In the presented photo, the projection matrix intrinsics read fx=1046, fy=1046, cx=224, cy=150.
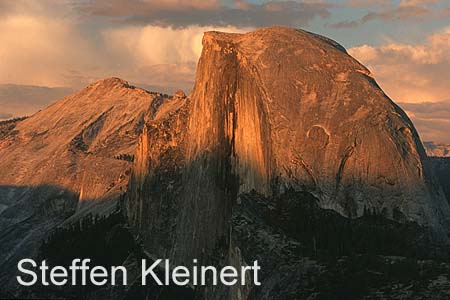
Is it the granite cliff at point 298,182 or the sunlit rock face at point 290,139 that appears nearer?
the granite cliff at point 298,182

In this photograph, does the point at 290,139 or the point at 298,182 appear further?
the point at 290,139

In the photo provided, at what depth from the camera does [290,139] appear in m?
86.1

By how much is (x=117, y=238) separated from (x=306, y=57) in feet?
130

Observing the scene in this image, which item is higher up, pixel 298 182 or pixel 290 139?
pixel 290 139

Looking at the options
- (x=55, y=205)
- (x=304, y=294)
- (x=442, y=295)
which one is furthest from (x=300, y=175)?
(x=55, y=205)

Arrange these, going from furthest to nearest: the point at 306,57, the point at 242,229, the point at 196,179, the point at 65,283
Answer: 1. the point at 65,283
2. the point at 196,179
3. the point at 306,57
4. the point at 242,229

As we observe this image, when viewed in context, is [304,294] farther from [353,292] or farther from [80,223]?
[80,223]

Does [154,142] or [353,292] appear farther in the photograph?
[154,142]

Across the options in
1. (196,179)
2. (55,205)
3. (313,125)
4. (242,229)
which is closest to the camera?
(242,229)

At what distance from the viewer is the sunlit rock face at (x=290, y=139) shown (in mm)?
83375

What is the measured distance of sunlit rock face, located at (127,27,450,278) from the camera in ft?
274

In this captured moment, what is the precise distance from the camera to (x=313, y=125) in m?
86.2

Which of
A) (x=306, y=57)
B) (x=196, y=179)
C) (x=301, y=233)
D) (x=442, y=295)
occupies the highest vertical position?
(x=306, y=57)

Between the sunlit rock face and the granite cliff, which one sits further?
the sunlit rock face
